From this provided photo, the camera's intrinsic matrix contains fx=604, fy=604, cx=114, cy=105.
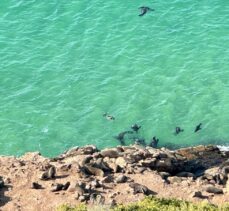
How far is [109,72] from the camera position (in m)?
43.1

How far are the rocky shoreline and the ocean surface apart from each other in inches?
223

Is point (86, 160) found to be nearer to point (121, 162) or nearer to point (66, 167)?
point (66, 167)

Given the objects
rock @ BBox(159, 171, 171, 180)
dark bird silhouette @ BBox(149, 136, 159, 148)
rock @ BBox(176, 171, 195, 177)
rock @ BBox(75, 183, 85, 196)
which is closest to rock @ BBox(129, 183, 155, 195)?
rock @ BBox(159, 171, 171, 180)

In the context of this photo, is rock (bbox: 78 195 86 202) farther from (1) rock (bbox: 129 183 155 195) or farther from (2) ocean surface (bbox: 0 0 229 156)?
(2) ocean surface (bbox: 0 0 229 156)

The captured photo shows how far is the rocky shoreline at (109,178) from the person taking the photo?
27234mm

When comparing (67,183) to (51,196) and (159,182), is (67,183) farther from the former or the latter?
(159,182)

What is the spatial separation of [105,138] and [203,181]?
32.3ft

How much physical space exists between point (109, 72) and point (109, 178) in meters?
15.3

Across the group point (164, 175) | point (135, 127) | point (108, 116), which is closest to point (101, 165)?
point (164, 175)

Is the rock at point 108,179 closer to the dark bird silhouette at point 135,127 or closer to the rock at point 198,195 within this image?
the rock at point 198,195

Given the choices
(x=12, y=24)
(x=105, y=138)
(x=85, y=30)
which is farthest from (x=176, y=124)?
(x=12, y=24)

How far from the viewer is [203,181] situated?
29.7 meters

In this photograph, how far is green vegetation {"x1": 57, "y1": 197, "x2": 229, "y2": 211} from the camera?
24.9 metres

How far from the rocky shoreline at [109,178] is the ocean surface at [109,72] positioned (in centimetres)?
566
